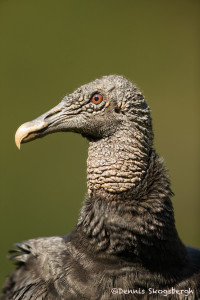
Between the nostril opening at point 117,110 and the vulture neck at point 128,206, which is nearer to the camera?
the vulture neck at point 128,206

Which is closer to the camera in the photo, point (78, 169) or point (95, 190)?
point (95, 190)

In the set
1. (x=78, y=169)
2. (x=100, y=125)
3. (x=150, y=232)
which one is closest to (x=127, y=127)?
(x=100, y=125)

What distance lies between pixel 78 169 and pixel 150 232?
5158 millimetres

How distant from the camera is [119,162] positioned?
11.1 feet

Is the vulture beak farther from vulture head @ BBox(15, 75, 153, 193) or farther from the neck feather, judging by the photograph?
the neck feather

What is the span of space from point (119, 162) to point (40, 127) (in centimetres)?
53

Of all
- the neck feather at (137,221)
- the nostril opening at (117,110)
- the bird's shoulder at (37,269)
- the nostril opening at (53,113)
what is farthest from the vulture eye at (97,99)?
the bird's shoulder at (37,269)

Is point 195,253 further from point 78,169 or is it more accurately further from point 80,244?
point 78,169

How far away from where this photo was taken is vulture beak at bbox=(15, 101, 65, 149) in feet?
11.1

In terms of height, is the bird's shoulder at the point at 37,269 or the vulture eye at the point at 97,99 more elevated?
the vulture eye at the point at 97,99

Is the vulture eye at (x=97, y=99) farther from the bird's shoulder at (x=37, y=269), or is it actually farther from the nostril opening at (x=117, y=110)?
the bird's shoulder at (x=37, y=269)

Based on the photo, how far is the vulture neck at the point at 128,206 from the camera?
3.32 metres

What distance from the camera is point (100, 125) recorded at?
3.45m

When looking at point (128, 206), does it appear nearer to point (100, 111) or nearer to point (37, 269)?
point (100, 111)
